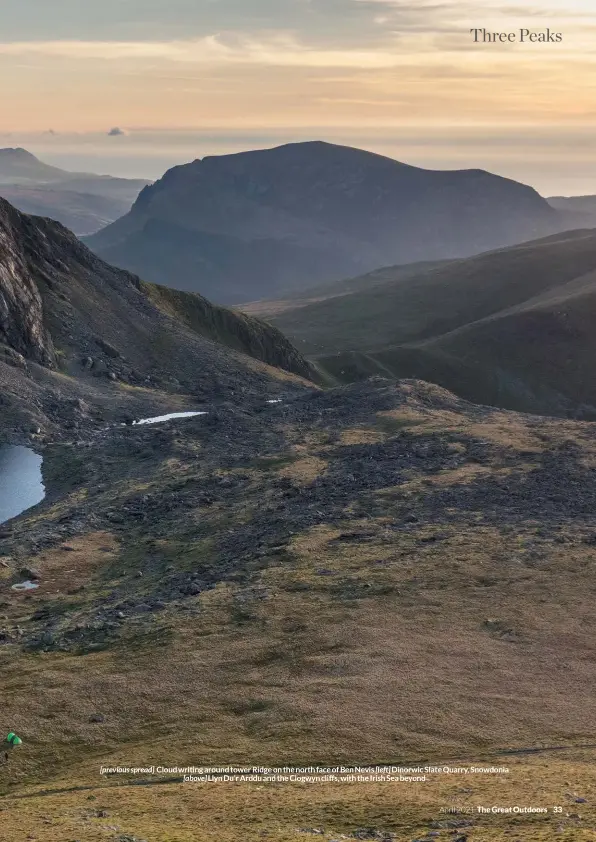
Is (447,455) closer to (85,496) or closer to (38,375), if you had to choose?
(85,496)

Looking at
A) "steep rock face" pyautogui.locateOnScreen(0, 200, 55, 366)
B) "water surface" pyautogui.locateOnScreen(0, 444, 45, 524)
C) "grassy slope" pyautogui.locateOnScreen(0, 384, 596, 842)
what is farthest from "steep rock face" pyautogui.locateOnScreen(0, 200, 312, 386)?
"grassy slope" pyautogui.locateOnScreen(0, 384, 596, 842)

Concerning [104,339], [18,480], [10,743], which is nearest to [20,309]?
[104,339]

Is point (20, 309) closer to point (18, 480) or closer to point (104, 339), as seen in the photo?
point (104, 339)

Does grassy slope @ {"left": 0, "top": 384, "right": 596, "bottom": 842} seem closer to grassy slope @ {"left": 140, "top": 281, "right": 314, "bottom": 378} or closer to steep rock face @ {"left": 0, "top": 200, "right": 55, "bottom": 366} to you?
steep rock face @ {"left": 0, "top": 200, "right": 55, "bottom": 366}

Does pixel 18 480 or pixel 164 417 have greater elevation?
pixel 164 417

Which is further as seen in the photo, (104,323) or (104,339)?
(104,323)

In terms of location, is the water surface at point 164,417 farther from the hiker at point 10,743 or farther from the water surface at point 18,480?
the hiker at point 10,743

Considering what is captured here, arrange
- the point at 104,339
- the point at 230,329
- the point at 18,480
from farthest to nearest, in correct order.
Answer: the point at 230,329 < the point at 104,339 < the point at 18,480
